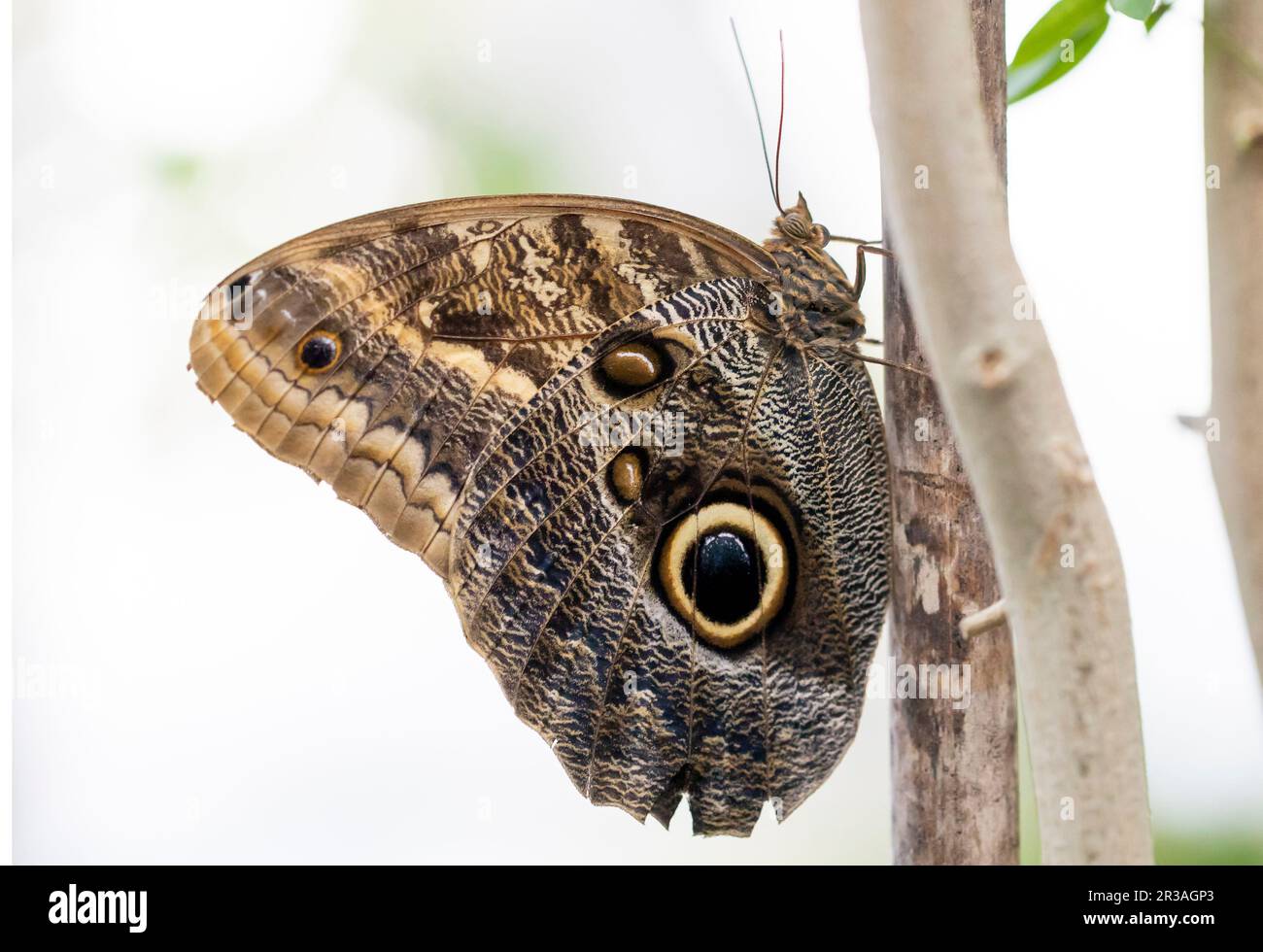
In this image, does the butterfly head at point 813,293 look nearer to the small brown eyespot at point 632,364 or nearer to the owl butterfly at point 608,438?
the owl butterfly at point 608,438

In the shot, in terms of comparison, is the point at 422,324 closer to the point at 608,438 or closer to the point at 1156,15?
the point at 608,438

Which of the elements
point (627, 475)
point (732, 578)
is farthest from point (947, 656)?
point (627, 475)
